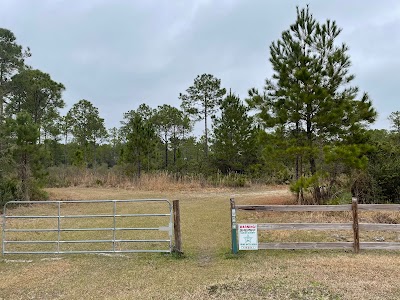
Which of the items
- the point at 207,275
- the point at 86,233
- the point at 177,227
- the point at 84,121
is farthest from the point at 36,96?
the point at 207,275

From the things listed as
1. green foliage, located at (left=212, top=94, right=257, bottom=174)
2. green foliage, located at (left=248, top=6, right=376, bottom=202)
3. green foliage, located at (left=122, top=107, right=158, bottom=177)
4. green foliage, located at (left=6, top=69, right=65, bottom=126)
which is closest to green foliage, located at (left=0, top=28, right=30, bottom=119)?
green foliage, located at (left=6, top=69, right=65, bottom=126)

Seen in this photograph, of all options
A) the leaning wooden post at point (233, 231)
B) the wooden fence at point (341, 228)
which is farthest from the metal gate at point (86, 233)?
the wooden fence at point (341, 228)

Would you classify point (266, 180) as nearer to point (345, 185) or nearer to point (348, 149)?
point (345, 185)

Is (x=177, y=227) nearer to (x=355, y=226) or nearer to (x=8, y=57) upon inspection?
(x=355, y=226)

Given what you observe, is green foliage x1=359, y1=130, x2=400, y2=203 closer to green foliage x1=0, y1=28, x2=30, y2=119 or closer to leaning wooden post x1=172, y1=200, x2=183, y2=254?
leaning wooden post x1=172, y1=200, x2=183, y2=254

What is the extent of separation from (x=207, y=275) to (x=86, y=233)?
15.6 feet

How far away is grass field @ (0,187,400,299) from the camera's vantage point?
4469 mm

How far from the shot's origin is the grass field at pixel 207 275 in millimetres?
4469

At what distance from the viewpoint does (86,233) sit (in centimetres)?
891

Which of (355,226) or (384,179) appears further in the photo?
(384,179)

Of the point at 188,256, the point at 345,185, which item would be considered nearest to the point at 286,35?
the point at 345,185

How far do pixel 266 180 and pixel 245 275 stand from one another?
21075mm

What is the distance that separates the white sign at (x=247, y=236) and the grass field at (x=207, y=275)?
0.17 meters

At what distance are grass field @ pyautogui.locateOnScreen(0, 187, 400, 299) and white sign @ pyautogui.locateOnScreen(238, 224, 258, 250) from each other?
6.6 inches
